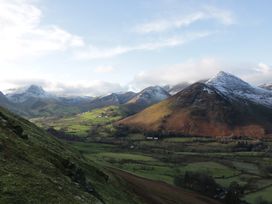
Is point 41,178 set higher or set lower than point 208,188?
higher

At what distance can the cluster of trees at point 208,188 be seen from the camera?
373ft

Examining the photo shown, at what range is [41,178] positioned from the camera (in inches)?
1615

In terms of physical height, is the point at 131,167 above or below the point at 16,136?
below

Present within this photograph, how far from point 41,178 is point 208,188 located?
3453 inches

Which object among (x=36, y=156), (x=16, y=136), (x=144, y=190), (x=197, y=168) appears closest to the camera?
(x=36, y=156)

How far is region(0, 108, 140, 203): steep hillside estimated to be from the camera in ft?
A: 119

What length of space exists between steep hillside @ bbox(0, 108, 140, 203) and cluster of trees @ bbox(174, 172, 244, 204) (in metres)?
56.0

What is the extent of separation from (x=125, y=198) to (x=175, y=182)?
7184 centimetres

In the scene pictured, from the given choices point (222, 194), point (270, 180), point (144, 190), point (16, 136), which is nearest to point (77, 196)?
point (16, 136)

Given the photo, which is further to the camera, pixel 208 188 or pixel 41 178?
pixel 208 188

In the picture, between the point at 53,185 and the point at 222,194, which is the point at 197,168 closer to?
the point at 222,194

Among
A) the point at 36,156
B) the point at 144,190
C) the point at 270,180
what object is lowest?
the point at 270,180

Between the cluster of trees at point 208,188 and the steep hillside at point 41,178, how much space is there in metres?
56.0

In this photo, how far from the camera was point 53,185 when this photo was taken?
40625 mm
